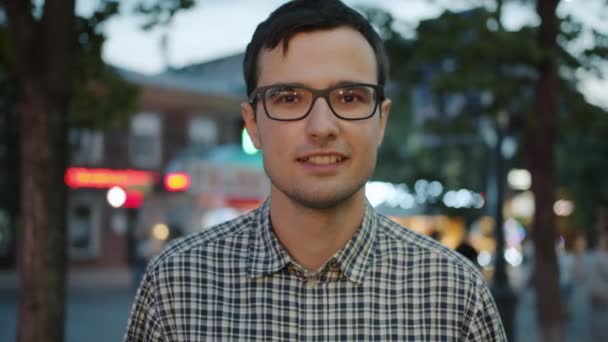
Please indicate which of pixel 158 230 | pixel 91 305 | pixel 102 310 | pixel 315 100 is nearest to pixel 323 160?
pixel 315 100

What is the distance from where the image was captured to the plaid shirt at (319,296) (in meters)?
1.87

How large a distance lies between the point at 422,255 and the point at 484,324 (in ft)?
0.72

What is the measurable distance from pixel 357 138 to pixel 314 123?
12 cm

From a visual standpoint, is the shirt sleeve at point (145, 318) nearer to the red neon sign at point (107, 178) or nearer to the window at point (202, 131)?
the red neon sign at point (107, 178)

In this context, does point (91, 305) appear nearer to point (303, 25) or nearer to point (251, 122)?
point (251, 122)

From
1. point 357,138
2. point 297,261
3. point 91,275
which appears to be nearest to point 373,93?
point 357,138

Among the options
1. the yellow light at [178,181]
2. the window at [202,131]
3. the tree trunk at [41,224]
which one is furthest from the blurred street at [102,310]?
the window at [202,131]

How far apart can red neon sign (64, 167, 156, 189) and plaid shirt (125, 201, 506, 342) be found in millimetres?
27738

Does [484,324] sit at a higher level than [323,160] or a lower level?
lower

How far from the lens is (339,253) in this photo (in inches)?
74.4

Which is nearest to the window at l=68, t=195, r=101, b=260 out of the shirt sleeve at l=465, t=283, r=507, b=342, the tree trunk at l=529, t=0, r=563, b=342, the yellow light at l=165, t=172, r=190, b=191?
the yellow light at l=165, t=172, r=190, b=191

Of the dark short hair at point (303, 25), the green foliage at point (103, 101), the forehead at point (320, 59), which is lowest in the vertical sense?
the forehead at point (320, 59)

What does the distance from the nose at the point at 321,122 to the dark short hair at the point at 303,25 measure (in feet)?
0.53

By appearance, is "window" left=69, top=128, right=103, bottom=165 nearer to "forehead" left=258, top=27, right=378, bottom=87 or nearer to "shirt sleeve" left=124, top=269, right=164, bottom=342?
"shirt sleeve" left=124, top=269, right=164, bottom=342
